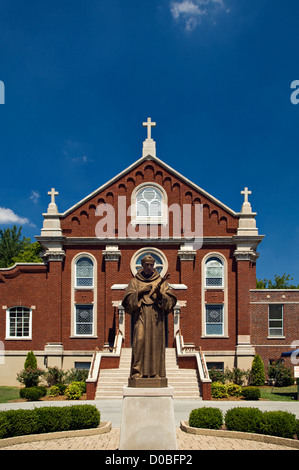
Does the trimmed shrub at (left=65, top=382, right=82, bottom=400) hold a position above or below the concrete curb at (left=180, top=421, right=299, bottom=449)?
below

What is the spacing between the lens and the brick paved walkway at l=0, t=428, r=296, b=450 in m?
12.6

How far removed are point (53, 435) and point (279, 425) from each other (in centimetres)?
571

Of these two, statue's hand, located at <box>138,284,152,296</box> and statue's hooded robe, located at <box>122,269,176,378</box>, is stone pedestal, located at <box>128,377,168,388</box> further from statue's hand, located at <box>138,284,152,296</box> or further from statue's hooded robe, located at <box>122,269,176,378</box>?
statue's hand, located at <box>138,284,152,296</box>

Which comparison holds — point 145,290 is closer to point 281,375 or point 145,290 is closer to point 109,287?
point 109,287

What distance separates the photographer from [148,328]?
11266mm

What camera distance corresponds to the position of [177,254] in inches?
1199

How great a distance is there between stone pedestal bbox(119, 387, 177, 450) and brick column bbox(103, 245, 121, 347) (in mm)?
18805

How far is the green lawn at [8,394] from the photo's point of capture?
23456 millimetres

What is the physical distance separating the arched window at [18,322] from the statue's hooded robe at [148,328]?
20188 millimetres

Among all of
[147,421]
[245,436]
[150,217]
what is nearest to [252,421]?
[245,436]

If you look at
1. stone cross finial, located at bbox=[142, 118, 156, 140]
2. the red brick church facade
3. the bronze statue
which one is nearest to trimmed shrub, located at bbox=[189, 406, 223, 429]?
Answer: the bronze statue
